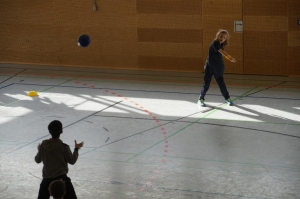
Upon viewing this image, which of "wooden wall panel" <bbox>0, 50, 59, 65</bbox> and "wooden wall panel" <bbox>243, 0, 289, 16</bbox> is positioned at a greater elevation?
"wooden wall panel" <bbox>243, 0, 289, 16</bbox>

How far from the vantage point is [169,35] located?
52.9ft

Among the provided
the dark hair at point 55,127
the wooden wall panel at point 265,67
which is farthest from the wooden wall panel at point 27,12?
the dark hair at point 55,127

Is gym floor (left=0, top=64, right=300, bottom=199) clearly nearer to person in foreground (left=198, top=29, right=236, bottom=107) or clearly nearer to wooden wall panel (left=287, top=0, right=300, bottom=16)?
person in foreground (left=198, top=29, right=236, bottom=107)

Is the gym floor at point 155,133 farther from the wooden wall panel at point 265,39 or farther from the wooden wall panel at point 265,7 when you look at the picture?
the wooden wall panel at point 265,7

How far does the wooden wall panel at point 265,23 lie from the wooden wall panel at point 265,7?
0.10 m

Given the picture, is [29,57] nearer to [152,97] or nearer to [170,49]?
[170,49]

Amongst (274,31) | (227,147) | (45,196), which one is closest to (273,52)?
(274,31)

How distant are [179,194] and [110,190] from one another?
38.8 inches

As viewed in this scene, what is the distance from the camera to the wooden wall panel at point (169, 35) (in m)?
15.9

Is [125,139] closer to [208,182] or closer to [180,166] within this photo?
[180,166]

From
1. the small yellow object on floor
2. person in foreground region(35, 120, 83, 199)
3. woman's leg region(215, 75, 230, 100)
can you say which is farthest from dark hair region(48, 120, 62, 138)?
the small yellow object on floor

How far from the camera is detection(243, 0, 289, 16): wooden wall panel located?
588 inches

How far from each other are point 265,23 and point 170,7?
2.46 meters

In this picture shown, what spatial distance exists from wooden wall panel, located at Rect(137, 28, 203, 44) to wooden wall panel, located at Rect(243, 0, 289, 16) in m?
1.35
